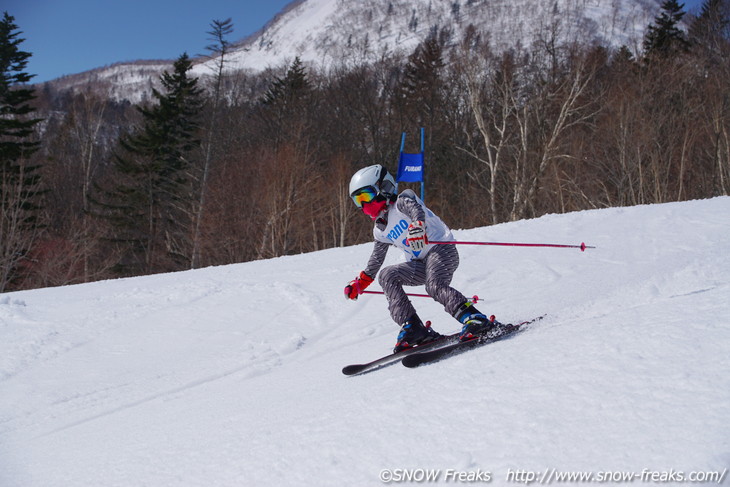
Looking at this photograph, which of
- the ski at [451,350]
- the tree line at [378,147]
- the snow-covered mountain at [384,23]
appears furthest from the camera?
the snow-covered mountain at [384,23]

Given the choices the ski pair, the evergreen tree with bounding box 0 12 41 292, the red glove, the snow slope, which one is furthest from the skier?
the evergreen tree with bounding box 0 12 41 292

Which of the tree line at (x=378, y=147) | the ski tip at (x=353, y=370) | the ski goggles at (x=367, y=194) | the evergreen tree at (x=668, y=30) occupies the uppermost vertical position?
the evergreen tree at (x=668, y=30)

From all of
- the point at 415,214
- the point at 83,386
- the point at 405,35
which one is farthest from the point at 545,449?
the point at 405,35

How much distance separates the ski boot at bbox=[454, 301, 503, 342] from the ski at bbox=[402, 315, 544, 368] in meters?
0.05

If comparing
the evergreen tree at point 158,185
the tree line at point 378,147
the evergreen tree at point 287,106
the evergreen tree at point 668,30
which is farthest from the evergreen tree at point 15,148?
the evergreen tree at point 668,30

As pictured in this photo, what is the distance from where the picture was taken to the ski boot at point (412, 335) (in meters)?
4.21

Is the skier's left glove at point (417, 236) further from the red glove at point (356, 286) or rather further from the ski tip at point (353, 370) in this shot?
the ski tip at point (353, 370)

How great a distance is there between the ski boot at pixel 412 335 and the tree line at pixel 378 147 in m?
17.3

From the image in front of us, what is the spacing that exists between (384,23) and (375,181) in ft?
450

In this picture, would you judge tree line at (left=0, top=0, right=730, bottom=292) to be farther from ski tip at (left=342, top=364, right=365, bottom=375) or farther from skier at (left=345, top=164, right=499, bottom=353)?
Answer: ski tip at (left=342, top=364, right=365, bottom=375)

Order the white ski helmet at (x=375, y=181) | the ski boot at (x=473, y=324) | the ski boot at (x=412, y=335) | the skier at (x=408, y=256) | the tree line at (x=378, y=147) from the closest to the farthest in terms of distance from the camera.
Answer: the ski boot at (x=473, y=324)
the skier at (x=408, y=256)
the ski boot at (x=412, y=335)
the white ski helmet at (x=375, y=181)
the tree line at (x=378, y=147)

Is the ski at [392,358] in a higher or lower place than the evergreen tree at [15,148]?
lower

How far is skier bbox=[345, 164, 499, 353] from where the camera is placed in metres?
4.11

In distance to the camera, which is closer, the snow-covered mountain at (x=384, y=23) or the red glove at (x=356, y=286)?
the red glove at (x=356, y=286)
